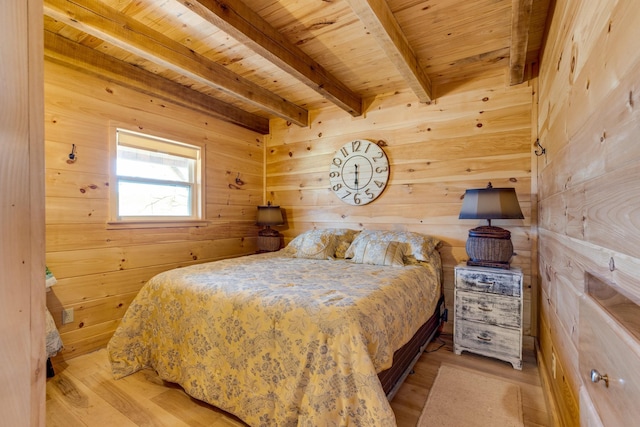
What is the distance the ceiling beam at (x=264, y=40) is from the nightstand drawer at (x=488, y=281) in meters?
1.99

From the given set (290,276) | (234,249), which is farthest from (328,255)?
(234,249)

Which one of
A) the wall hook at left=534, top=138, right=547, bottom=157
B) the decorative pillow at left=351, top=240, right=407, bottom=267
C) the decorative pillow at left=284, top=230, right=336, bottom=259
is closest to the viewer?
the wall hook at left=534, top=138, right=547, bottom=157

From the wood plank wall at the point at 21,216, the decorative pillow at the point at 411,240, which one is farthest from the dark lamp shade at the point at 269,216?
the wood plank wall at the point at 21,216

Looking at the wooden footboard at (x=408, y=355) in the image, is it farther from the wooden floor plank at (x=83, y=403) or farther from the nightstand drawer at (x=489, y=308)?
Answer: the wooden floor plank at (x=83, y=403)

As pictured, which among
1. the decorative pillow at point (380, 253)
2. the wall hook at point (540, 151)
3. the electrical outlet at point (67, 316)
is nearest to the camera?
the wall hook at point (540, 151)

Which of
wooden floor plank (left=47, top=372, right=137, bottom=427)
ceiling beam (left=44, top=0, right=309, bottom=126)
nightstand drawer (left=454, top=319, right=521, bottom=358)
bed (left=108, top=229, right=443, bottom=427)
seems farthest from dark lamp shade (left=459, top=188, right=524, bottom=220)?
wooden floor plank (left=47, top=372, right=137, bottom=427)

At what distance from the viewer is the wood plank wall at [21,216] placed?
433 millimetres

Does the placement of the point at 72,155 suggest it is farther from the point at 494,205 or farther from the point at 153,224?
the point at 494,205

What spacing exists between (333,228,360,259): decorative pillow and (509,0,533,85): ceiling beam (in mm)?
2006

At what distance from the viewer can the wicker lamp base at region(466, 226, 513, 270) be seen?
235cm

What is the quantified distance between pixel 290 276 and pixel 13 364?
1.68 metres

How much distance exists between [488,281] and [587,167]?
1.46 m

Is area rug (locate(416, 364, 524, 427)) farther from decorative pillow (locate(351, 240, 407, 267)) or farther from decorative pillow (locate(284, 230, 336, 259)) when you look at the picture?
decorative pillow (locate(284, 230, 336, 259))

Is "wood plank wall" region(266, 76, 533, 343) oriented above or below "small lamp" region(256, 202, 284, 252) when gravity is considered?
above
